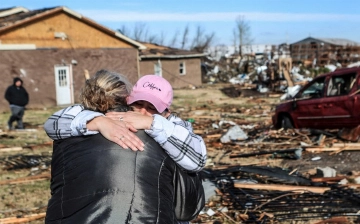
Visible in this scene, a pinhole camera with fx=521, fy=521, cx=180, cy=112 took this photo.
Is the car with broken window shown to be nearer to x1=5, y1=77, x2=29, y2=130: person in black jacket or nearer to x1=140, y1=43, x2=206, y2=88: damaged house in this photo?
x1=5, y1=77, x2=29, y2=130: person in black jacket

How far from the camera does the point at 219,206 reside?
25.8 ft

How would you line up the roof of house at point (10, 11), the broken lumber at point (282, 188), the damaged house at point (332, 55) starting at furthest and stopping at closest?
1. the damaged house at point (332, 55)
2. the roof of house at point (10, 11)
3. the broken lumber at point (282, 188)

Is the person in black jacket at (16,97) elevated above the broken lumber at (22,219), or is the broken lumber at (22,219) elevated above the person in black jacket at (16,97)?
the person in black jacket at (16,97)

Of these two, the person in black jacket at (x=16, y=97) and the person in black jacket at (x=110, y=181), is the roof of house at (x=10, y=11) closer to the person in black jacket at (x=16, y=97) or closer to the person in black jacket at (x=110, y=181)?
the person in black jacket at (x=16, y=97)

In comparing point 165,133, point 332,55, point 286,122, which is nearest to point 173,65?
point 332,55

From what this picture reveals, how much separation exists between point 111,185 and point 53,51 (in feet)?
91.9

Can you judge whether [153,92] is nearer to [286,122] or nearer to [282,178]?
[282,178]

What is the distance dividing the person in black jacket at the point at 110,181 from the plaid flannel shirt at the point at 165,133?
0.12ft

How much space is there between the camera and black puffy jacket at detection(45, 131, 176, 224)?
8.09ft

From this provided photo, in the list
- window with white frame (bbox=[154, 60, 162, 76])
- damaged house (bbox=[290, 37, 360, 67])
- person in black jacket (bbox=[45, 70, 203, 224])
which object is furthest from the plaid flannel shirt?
damaged house (bbox=[290, 37, 360, 67])

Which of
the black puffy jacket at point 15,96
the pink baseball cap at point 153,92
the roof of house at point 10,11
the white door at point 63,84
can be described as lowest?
the white door at point 63,84

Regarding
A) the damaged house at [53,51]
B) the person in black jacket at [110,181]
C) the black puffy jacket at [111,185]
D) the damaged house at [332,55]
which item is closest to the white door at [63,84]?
the damaged house at [53,51]

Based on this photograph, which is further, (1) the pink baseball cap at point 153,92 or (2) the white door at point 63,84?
(2) the white door at point 63,84

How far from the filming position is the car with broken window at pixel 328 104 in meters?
12.7
